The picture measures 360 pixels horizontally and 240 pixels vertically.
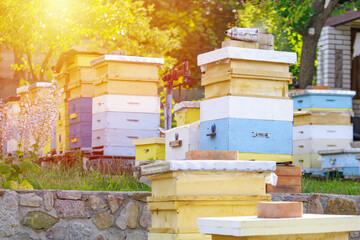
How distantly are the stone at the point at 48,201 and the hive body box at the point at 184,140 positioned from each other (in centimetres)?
186

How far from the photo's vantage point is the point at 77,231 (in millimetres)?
6168

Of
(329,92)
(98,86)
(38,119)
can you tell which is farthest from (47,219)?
(329,92)

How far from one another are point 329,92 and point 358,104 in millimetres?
7775

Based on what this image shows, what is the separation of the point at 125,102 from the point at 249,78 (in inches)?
113

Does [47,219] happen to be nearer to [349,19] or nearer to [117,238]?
[117,238]

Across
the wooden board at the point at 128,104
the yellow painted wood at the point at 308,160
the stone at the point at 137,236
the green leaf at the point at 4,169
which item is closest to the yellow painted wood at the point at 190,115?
the wooden board at the point at 128,104

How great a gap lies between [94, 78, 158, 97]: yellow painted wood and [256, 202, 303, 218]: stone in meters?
6.28

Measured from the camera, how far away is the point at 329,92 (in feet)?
36.9

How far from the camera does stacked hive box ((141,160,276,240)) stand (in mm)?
4094

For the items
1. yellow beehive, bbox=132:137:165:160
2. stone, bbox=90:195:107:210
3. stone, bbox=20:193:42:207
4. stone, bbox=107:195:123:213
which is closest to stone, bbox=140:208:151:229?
stone, bbox=107:195:123:213

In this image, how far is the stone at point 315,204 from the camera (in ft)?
22.2

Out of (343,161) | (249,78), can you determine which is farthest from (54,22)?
(249,78)

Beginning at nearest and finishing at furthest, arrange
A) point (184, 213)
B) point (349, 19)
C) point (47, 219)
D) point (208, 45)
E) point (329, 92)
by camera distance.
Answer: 1. point (184, 213)
2. point (47, 219)
3. point (329, 92)
4. point (349, 19)
5. point (208, 45)

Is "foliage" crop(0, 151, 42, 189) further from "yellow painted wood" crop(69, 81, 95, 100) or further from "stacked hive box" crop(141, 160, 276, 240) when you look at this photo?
"yellow painted wood" crop(69, 81, 95, 100)
